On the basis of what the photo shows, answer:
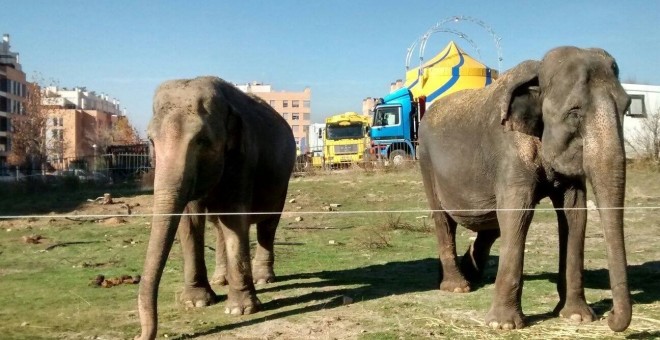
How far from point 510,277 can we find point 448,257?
6.74 ft

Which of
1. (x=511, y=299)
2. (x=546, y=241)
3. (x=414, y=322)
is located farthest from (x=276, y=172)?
(x=546, y=241)

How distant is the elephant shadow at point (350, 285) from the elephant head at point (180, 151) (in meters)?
0.93

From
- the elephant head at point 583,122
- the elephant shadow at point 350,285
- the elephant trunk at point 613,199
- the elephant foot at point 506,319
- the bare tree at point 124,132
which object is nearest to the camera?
the elephant trunk at point 613,199

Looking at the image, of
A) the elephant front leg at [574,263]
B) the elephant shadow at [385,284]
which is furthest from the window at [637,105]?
the elephant front leg at [574,263]

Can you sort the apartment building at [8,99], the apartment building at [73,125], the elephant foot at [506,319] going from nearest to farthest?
the elephant foot at [506,319]
the apartment building at [73,125]
the apartment building at [8,99]

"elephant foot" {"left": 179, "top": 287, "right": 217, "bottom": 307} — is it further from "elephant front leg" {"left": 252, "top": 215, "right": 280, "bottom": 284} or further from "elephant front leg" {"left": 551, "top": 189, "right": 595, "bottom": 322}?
"elephant front leg" {"left": 551, "top": 189, "right": 595, "bottom": 322}

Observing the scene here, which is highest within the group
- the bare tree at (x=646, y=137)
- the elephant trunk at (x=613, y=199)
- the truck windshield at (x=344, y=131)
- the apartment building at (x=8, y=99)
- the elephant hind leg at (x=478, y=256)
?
the apartment building at (x=8, y=99)

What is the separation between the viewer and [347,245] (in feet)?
42.7

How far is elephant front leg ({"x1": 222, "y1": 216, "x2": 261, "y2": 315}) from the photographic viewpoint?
7.37 meters

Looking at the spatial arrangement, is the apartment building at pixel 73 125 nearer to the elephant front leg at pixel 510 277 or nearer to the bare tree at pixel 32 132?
the bare tree at pixel 32 132

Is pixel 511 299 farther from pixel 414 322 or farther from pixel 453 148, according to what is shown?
pixel 453 148

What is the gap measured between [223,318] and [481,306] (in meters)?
2.68

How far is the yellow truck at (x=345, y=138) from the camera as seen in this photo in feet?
111

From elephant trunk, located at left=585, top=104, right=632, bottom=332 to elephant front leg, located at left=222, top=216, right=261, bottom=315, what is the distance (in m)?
3.51
